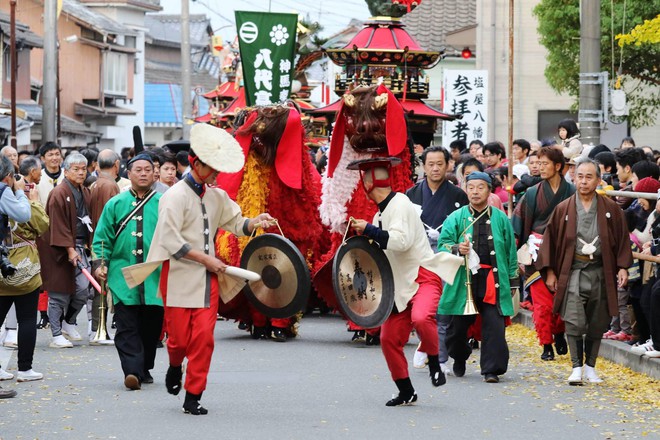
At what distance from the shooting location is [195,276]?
377 inches

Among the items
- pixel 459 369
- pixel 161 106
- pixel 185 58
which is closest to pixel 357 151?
pixel 459 369

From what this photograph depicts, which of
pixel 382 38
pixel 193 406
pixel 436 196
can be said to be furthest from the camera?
pixel 382 38

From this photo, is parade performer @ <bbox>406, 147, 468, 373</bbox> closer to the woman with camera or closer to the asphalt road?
the asphalt road

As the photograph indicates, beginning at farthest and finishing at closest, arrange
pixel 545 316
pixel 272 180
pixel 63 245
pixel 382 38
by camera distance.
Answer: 1. pixel 382 38
2. pixel 272 180
3. pixel 63 245
4. pixel 545 316

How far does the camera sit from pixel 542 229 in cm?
1276

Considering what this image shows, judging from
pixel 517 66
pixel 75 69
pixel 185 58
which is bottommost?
pixel 517 66

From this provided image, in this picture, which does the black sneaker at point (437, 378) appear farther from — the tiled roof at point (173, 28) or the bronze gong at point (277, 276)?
the tiled roof at point (173, 28)

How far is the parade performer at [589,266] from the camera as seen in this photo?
1106 cm

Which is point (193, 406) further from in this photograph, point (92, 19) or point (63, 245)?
point (92, 19)

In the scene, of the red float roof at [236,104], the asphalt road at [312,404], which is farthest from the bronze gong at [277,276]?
the red float roof at [236,104]

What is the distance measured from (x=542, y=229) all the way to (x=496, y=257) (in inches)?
53.9

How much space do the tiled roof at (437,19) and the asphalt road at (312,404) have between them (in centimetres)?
3560

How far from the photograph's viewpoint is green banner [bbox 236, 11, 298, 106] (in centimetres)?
1895

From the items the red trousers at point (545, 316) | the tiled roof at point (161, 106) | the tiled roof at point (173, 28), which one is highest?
the tiled roof at point (173, 28)
